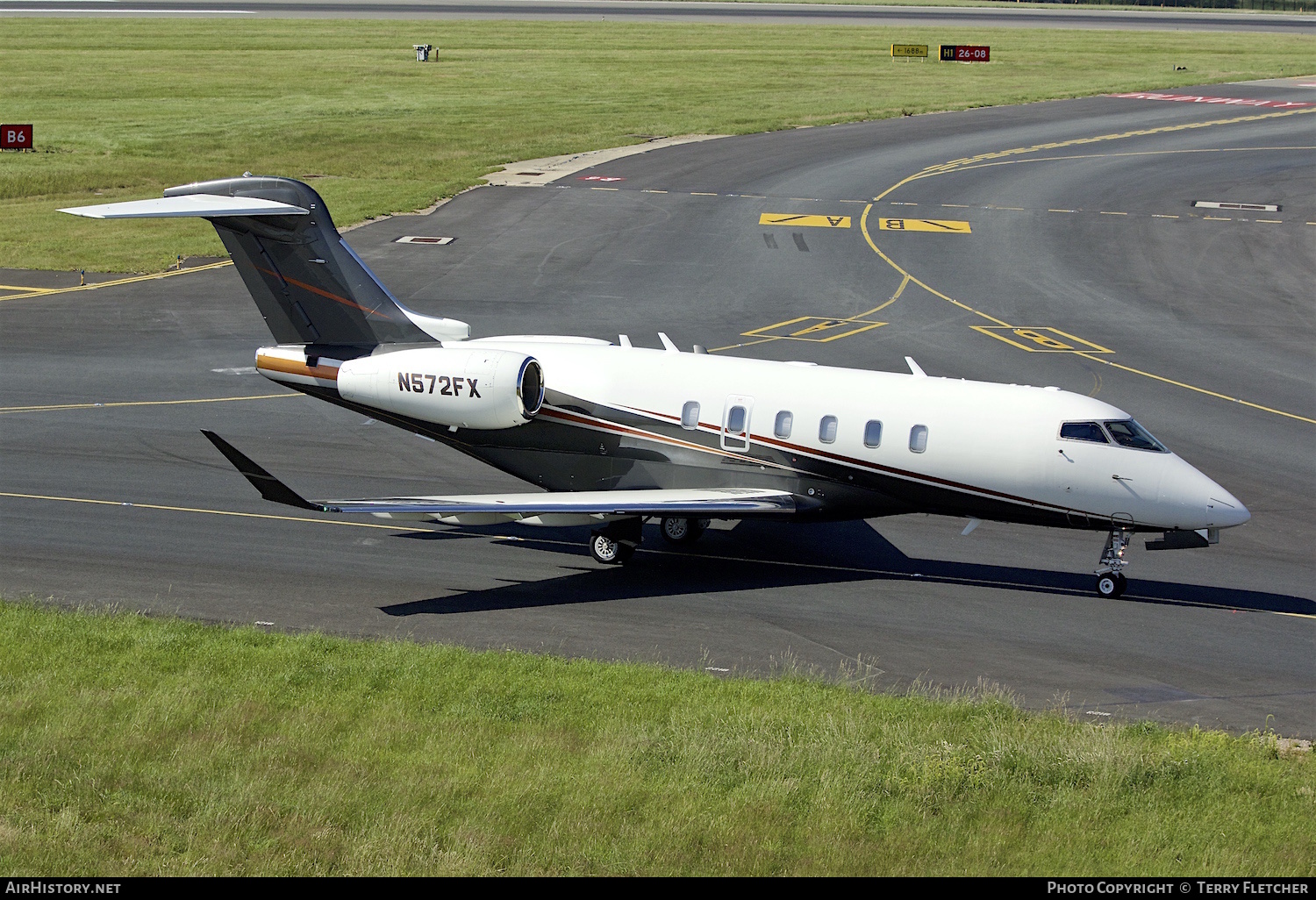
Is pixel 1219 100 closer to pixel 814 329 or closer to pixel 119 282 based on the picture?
pixel 814 329

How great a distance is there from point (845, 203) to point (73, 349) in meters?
31.6

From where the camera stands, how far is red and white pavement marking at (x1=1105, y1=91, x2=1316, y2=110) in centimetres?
8294

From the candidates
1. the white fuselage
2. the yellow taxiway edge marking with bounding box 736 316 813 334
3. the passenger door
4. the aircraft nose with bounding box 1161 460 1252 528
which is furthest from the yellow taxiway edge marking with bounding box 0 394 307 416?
the aircraft nose with bounding box 1161 460 1252 528

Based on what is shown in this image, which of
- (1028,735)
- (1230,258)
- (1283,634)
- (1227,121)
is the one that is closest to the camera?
(1028,735)

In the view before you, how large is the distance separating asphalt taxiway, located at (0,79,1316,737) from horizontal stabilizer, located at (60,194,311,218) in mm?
5687

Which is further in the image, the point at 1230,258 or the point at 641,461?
the point at 1230,258

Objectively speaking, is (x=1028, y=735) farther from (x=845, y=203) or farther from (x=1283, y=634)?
(x=845, y=203)

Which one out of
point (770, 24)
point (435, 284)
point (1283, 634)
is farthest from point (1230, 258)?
point (770, 24)

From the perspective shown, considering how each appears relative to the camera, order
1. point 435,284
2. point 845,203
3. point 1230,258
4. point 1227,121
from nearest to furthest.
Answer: point 435,284, point 1230,258, point 845,203, point 1227,121

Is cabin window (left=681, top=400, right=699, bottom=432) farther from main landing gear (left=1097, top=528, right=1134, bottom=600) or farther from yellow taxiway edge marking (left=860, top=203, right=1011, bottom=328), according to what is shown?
yellow taxiway edge marking (left=860, top=203, right=1011, bottom=328)

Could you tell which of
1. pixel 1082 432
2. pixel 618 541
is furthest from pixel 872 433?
pixel 618 541

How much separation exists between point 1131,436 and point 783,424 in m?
5.67

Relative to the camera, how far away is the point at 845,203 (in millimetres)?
56938

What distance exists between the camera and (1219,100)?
8431cm
